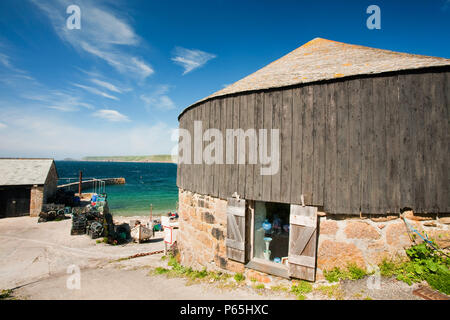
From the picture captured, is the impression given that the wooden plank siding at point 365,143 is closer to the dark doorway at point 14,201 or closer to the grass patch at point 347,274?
the grass patch at point 347,274

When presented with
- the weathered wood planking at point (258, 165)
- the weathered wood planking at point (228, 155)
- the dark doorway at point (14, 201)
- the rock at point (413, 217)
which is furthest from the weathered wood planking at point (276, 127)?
the dark doorway at point (14, 201)

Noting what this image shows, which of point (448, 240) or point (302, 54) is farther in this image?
point (302, 54)

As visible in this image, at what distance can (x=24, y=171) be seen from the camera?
877 inches

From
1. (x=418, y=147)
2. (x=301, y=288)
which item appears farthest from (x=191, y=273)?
(x=418, y=147)

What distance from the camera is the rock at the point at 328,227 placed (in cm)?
480

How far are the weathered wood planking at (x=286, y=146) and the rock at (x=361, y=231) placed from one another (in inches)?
54.0

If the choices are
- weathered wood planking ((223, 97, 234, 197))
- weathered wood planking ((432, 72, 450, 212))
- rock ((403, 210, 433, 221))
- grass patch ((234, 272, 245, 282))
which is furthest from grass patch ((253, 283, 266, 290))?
weathered wood planking ((432, 72, 450, 212))

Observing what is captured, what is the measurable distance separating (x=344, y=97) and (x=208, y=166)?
4.00m

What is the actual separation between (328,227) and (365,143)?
6.48ft

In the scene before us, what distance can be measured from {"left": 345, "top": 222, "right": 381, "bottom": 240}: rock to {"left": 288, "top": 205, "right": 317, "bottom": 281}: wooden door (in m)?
0.71

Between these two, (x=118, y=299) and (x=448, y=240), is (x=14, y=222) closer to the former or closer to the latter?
(x=118, y=299)

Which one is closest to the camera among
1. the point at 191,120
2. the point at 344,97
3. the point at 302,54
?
the point at 344,97

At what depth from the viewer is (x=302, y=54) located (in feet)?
28.7
